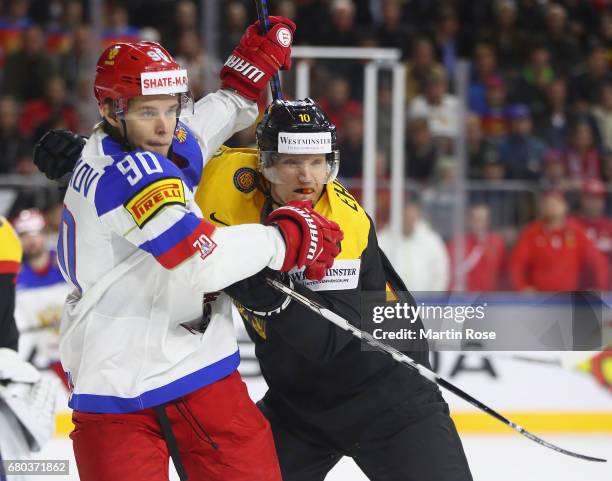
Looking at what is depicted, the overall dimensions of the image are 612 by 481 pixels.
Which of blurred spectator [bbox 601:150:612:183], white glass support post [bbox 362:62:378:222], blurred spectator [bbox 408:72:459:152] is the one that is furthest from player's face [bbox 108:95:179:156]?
blurred spectator [bbox 601:150:612:183]

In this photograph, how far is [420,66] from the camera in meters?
7.34

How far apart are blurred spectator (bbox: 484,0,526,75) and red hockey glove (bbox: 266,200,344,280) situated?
5.89 m

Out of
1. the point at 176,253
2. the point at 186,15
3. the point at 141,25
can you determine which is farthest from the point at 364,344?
the point at 141,25

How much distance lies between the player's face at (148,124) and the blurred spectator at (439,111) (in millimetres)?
4046

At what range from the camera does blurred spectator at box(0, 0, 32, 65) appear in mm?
7559

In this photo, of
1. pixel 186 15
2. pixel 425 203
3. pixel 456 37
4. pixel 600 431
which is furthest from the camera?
pixel 456 37

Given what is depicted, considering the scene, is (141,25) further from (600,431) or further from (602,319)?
(602,319)

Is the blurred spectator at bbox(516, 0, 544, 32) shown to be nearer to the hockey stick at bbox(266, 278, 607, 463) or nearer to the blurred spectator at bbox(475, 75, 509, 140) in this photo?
the blurred spectator at bbox(475, 75, 509, 140)

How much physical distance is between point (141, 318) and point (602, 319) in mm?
1580

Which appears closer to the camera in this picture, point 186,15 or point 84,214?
point 84,214

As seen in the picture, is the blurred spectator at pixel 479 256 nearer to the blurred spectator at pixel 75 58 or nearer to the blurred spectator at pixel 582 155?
the blurred spectator at pixel 582 155

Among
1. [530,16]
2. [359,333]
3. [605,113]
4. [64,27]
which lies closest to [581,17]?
[530,16]

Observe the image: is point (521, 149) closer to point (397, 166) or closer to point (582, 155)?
point (582, 155)

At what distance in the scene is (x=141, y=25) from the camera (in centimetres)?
770
